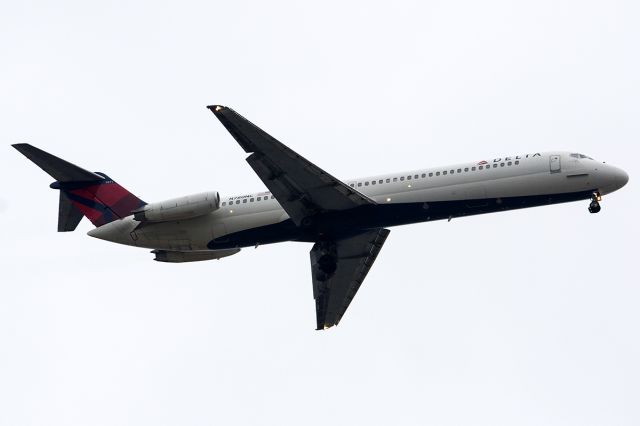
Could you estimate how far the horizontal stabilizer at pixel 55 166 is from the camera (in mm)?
45531

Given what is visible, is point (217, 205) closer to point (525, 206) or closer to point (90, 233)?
point (90, 233)

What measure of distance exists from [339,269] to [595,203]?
12512 mm

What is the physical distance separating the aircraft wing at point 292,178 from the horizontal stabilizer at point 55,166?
9346 millimetres

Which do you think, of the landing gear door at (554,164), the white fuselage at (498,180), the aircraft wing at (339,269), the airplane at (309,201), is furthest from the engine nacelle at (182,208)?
the landing gear door at (554,164)

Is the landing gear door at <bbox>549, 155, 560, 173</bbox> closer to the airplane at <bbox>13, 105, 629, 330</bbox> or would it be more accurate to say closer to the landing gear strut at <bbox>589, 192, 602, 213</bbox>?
the airplane at <bbox>13, 105, 629, 330</bbox>

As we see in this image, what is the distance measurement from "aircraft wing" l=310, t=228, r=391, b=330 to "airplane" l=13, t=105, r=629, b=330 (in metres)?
0.06

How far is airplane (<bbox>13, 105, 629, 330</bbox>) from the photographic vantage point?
43562 millimetres

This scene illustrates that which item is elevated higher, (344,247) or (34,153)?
(34,153)

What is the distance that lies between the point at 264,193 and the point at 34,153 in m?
9.98

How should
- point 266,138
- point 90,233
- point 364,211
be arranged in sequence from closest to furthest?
point 266,138
point 364,211
point 90,233

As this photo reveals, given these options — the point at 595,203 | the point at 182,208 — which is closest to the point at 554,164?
the point at 595,203

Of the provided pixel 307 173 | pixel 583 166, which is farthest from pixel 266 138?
pixel 583 166

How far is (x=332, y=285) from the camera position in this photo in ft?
167

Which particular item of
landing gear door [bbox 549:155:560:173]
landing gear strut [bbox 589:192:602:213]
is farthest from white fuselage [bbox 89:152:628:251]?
landing gear strut [bbox 589:192:602:213]
